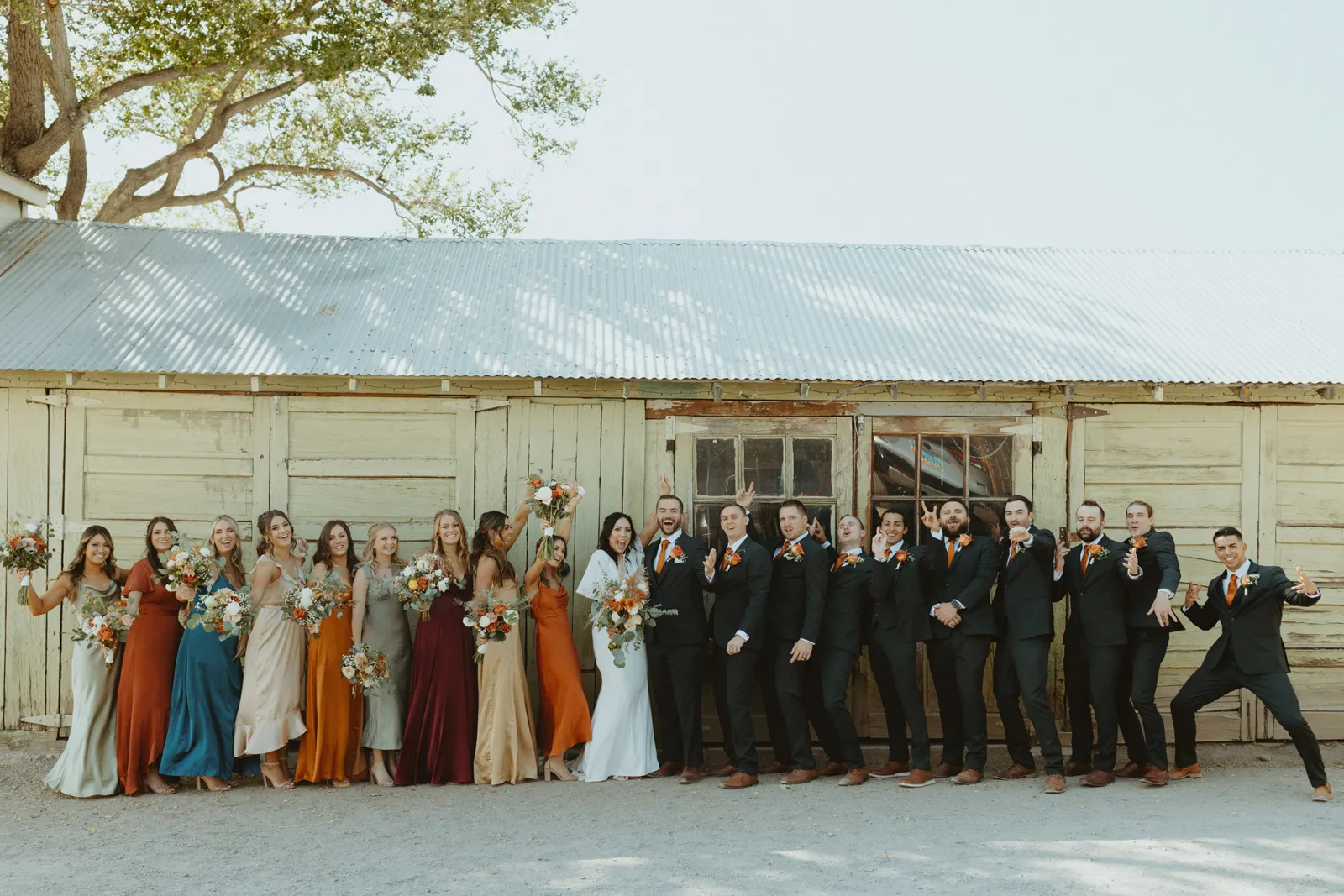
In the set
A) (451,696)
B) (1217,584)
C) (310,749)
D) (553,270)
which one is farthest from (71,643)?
(1217,584)

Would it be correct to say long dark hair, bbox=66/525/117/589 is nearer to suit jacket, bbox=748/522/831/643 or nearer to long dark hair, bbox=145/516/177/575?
long dark hair, bbox=145/516/177/575

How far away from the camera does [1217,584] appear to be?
6863mm

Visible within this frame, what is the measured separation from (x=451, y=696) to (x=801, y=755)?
232cm

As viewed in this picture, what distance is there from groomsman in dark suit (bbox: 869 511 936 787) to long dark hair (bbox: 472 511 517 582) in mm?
2416

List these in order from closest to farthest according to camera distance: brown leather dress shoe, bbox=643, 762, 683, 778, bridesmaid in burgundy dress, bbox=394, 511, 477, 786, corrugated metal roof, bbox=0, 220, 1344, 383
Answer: bridesmaid in burgundy dress, bbox=394, 511, 477, 786 < brown leather dress shoe, bbox=643, 762, 683, 778 < corrugated metal roof, bbox=0, 220, 1344, 383

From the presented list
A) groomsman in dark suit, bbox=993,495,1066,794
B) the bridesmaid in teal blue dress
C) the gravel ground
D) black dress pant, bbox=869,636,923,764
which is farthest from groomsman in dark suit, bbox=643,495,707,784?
the bridesmaid in teal blue dress

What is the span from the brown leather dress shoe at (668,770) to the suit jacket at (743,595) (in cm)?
92

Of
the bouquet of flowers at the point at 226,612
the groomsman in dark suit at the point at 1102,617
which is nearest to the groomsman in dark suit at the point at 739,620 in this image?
the groomsman in dark suit at the point at 1102,617

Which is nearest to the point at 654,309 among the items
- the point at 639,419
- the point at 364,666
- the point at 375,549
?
the point at 639,419

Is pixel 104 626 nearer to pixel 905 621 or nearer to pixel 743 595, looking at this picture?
pixel 743 595

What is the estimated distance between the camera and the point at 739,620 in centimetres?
714

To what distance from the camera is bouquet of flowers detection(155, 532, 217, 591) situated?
22.2 ft

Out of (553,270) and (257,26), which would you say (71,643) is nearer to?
(553,270)

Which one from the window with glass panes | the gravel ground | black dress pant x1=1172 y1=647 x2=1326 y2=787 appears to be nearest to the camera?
the gravel ground
